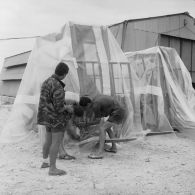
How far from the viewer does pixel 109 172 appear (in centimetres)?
521

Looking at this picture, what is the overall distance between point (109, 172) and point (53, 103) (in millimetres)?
1287

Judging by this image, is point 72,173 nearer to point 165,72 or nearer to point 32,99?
point 32,99

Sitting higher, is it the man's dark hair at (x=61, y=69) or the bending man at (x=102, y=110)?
the man's dark hair at (x=61, y=69)

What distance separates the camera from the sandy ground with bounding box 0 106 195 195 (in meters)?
4.45

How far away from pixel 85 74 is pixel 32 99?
112cm

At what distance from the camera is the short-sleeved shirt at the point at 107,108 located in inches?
238

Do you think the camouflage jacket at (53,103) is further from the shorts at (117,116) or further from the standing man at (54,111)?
the shorts at (117,116)

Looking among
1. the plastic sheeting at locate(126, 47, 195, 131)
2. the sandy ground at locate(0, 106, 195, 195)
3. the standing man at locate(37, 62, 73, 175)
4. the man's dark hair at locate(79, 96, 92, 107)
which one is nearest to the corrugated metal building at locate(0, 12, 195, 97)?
the plastic sheeting at locate(126, 47, 195, 131)

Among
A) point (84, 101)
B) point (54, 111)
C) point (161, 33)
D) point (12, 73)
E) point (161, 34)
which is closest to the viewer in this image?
point (54, 111)

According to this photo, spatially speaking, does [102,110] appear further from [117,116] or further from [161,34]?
[161,34]

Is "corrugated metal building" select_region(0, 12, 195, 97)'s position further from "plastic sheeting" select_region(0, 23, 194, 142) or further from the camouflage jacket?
the camouflage jacket

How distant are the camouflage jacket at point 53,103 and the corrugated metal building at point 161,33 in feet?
30.5

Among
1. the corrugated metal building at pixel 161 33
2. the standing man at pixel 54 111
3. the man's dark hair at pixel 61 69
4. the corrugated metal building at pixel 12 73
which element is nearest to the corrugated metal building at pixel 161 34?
the corrugated metal building at pixel 161 33

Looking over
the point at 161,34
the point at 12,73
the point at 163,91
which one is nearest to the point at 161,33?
the point at 161,34
